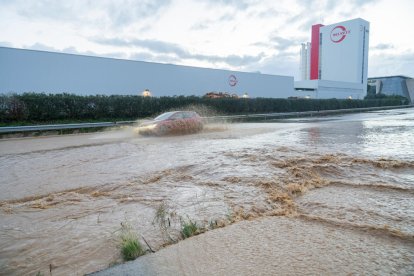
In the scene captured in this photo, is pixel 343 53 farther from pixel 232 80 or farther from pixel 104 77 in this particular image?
pixel 104 77

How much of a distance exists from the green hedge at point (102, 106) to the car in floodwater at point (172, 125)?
8.40 metres

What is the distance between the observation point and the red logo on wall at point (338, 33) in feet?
247

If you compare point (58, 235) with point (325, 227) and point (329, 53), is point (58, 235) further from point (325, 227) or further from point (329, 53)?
point (329, 53)

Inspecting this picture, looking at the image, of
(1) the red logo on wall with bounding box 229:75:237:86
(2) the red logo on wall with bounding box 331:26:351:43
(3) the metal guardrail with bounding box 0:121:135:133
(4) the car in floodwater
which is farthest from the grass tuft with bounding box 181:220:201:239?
(2) the red logo on wall with bounding box 331:26:351:43

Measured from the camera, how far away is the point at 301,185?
5633 millimetres

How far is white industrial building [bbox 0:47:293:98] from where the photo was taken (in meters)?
22.5

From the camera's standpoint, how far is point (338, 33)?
7619 cm

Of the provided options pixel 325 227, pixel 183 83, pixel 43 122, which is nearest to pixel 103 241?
pixel 325 227

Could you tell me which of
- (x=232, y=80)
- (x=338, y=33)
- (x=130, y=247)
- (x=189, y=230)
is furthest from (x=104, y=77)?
(x=338, y=33)

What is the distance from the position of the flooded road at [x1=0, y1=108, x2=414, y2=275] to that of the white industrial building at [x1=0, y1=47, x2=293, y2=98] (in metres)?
16.6

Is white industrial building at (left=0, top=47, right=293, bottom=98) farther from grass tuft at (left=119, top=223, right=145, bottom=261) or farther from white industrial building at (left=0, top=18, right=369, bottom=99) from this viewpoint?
grass tuft at (left=119, top=223, right=145, bottom=261)

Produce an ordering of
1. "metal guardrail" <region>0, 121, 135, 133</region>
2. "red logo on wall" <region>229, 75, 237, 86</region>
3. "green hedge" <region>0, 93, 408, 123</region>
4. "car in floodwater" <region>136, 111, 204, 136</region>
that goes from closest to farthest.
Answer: "car in floodwater" <region>136, 111, 204, 136</region> → "metal guardrail" <region>0, 121, 135, 133</region> → "green hedge" <region>0, 93, 408, 123</region> → "red logo on wall" <region>229, 75, 237, 86</region>

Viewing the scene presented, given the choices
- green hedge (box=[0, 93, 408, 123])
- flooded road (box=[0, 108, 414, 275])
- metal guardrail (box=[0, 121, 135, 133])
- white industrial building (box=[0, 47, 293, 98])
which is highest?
white industrial building (box=[0, 47, 293, 98])

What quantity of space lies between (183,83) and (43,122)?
16334mm
